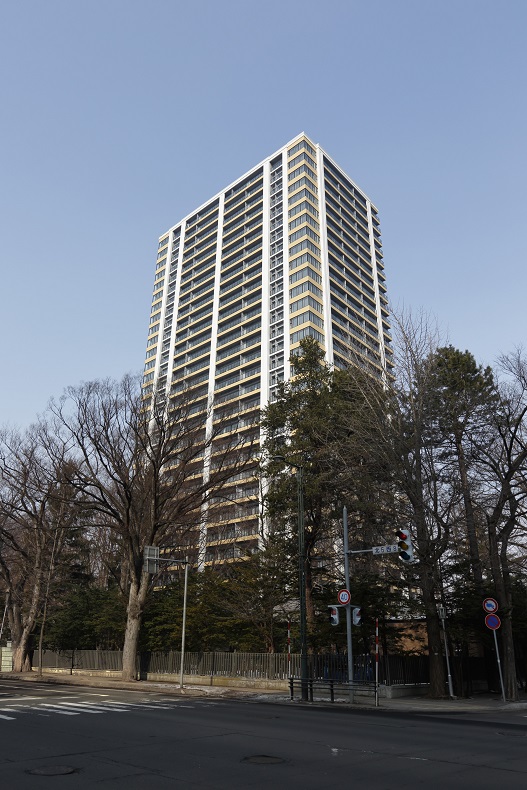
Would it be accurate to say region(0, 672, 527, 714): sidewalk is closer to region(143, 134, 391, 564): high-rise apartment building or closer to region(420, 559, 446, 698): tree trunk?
region(420, 559, 446, 698): tree trunk

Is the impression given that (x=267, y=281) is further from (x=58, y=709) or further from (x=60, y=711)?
(x=60, y=711)

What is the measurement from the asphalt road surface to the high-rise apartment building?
195ft

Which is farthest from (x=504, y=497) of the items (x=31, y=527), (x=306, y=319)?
(x=306, y=319)

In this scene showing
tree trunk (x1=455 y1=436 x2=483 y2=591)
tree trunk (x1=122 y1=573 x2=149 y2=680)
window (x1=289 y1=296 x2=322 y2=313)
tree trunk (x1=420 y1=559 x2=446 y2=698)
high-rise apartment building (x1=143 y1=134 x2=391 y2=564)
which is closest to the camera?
tree trunk (x1=420 y1=559 x2=446 y2=698)

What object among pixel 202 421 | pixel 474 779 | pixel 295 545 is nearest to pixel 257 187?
pixel 202 421

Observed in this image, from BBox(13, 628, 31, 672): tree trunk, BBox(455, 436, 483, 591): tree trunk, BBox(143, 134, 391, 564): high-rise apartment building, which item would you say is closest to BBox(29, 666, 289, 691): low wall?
BBox(13, 628, 31, 672): tree trunk

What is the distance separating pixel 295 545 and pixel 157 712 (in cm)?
1591

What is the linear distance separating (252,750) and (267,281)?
86.3 metres

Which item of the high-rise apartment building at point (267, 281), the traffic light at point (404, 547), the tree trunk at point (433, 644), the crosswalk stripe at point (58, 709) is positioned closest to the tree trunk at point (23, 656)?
the crosswalk stripe at point (58, 709)

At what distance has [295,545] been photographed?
3216 centimetres

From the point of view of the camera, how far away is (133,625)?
115ft

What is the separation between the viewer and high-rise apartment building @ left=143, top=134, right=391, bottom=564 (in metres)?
87.4

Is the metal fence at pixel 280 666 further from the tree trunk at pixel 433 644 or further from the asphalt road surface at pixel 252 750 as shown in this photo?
the asphalt road surface at pixel 252 750

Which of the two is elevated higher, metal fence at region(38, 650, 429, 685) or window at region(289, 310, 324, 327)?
window at region(289, 310, 324, 327)
